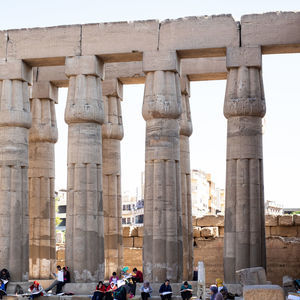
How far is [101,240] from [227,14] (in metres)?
9.76

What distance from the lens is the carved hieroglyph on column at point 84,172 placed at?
3052 centimetres

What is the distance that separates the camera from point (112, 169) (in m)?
37.3

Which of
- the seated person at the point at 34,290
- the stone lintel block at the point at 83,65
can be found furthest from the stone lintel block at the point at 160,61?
the seated person at the point at 34,290

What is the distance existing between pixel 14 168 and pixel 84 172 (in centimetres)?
291

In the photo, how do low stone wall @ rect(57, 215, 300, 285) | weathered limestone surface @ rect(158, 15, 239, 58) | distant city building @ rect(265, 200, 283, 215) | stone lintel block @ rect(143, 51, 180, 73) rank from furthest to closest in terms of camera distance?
distant city building @ rect(265, 200, 283, 215), low stone wall @ rect(57, 215, 300, 285), stone lintel block @ rect(143, 51, 180, 73), weathered limestone surface @ rect(158, 15, 239, 58)

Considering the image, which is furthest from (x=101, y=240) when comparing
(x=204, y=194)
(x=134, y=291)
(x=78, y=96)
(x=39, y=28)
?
(x=204, y=194)

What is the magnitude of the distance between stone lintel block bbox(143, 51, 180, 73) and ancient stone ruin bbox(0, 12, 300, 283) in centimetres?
4

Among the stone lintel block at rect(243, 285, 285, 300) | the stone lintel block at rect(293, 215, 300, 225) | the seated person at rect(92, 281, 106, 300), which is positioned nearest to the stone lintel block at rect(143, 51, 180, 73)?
the seated person at rect(92, 281, 106, 300)

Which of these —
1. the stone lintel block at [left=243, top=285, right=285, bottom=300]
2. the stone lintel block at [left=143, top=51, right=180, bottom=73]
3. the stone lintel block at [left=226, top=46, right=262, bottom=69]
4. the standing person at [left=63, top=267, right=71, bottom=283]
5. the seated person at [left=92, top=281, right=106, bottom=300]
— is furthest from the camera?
the stone lintel block at [left=143, top=51, right=180, bottom=73]

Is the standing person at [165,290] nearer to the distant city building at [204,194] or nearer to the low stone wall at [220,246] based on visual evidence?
the low stone wall at [220,246]

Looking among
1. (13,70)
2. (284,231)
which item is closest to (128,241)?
(284,231)

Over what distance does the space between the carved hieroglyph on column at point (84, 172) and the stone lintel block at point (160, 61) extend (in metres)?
2.04

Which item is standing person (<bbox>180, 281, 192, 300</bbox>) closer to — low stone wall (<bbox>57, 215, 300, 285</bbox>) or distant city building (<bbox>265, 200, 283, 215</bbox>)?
low stone wall (<bbox>57, 215, 300, 285</bbox>)

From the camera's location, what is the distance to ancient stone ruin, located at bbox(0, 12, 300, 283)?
29.6m
